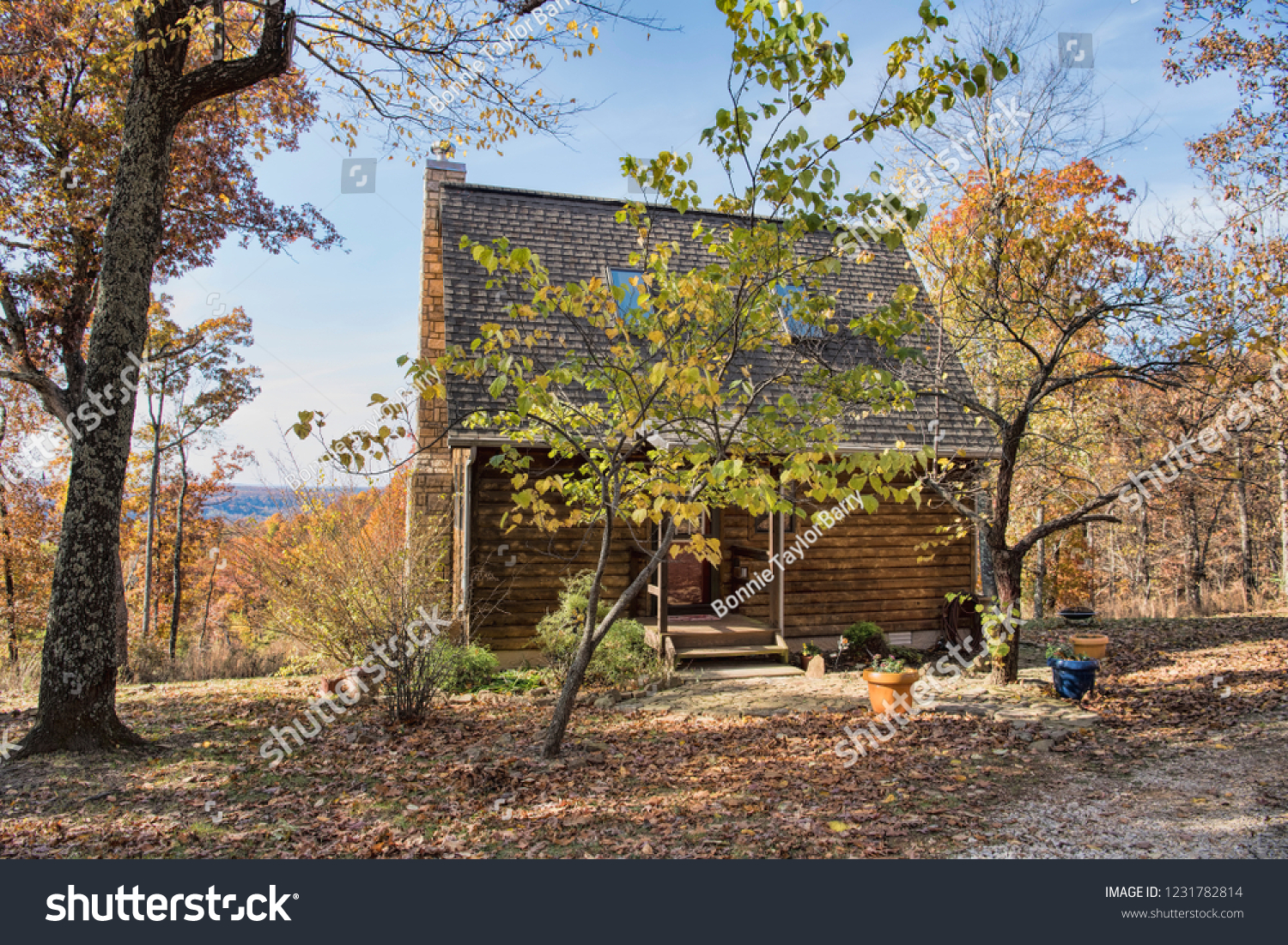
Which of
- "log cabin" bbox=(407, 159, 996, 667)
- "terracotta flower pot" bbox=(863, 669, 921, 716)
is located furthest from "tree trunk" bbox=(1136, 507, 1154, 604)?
"terracotta flower pot" bbox=(863, 669, 921, 716)

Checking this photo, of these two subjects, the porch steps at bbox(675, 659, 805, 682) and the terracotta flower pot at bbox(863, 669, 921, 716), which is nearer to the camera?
the terracotta flower pot at bbox(863, 669, 921, 716)

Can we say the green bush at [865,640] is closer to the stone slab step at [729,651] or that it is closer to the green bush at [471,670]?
the stone slab step at [729,651]

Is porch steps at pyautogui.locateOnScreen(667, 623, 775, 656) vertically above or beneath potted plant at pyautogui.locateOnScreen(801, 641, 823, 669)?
above

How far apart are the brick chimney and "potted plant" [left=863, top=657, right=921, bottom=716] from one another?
632 centimetres

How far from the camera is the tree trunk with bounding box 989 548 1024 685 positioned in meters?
8.86

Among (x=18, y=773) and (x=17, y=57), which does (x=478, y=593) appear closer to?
(x=18, y=773)

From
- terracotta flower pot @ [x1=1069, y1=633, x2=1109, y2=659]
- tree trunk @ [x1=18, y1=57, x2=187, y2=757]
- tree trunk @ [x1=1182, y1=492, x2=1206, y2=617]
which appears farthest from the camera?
tree trunk @ [x1=1182, y1=492, x2=1206, y2=617]

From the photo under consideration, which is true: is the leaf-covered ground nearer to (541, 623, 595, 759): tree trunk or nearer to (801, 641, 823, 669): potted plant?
(541, 623, 595, 759): tree trunk

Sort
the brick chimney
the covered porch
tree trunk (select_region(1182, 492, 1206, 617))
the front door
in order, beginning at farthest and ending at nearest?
1. tree trunk (select_region(1182, 492, 1206, 617))
2. the front door
3. the brick chimney
4. the covered porch

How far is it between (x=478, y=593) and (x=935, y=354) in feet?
27.5

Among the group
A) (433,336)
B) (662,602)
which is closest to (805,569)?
(662,602)

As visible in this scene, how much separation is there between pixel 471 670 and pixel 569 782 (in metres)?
3.77

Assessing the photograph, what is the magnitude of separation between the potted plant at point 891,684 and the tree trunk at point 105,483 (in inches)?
275
